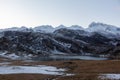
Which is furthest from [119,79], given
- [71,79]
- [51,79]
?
[51,79]

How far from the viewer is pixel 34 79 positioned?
178ft

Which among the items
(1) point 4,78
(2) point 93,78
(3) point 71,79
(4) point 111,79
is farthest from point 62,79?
(1) point 4,78

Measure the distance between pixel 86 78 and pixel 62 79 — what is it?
15.0 ft

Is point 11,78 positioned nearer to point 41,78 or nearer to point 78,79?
point 41,78

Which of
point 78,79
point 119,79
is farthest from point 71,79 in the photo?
point 119,79

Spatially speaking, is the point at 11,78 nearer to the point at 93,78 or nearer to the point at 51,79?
the point at 51,79

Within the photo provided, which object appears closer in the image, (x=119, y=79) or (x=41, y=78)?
(x=119, y=79)

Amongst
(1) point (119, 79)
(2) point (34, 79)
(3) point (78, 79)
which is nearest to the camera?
(1) point (119, 79)

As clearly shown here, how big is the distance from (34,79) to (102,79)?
557 inches

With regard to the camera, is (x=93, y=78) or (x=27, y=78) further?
(x=27, y=78)

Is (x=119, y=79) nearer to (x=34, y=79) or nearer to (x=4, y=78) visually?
(x=34, y=79)

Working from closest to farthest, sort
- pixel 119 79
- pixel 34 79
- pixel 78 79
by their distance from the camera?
pixel 119 79
pixel 78 79
pixel 34 79

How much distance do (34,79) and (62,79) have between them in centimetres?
652

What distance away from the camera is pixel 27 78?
184 feet
